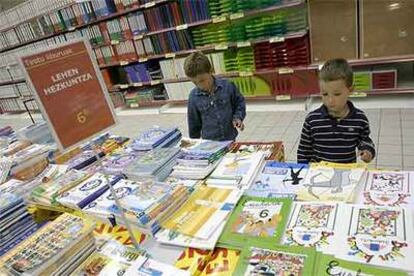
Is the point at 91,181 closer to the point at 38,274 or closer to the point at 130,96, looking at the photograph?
the point at 38,274

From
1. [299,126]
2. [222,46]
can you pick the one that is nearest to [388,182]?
[299,126]

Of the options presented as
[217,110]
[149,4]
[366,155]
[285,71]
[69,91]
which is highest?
[149,4]

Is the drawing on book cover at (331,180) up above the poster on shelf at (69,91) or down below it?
below

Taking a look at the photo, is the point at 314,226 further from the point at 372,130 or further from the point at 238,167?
the point at 372,130

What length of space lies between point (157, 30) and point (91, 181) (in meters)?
3.76

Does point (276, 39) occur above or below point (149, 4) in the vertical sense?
below

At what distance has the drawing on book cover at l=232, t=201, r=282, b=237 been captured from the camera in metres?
1.08

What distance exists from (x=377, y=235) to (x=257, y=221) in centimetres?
36

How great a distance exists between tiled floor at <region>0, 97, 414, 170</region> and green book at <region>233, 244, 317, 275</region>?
6.65 ft

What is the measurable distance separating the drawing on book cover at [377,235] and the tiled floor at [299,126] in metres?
1.79

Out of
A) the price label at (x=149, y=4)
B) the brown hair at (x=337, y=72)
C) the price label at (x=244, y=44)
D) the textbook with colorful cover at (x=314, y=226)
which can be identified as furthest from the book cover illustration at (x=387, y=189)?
the price label at (x=149, y=4)

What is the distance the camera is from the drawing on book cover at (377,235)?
0.89 meters

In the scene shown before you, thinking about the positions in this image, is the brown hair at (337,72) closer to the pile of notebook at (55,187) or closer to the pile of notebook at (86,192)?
the pile of notebook at (86,192)

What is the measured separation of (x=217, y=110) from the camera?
2.19 m
